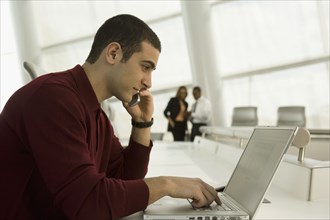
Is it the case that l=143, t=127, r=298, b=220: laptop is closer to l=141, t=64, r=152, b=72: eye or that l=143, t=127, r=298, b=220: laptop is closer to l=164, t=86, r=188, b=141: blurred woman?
l=141, t=64, r=152, b=72: eye

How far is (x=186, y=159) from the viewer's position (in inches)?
98.7

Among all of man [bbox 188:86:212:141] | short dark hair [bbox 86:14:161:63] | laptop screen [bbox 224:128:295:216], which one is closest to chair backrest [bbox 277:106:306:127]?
man [bbox 188:86:212:141]

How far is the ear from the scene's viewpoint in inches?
36.3

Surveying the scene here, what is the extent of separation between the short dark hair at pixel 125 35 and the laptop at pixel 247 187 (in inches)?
→ 15.5

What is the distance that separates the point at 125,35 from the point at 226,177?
3.31 ft

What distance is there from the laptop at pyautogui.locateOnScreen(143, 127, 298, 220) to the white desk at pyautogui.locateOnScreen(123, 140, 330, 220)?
91mm

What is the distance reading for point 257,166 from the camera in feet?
3.30

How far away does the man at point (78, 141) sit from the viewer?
2.51 feet

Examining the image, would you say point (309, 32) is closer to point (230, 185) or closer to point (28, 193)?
point (230, 185)

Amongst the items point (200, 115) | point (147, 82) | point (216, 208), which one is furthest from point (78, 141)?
point (200, 115)

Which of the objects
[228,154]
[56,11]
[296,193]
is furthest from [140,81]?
[56,11]

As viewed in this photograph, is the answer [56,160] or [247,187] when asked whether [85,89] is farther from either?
[247,187]

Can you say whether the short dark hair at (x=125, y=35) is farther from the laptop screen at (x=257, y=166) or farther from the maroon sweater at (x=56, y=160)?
the laptop screen at (x=257, y=166)

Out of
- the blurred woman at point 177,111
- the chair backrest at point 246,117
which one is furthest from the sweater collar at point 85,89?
the blurred woman at point 177,111
